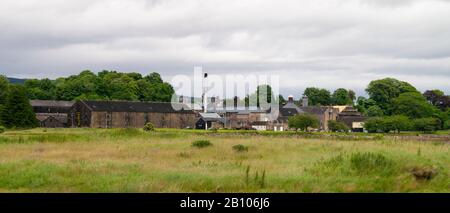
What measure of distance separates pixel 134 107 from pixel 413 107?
61863 millimetres

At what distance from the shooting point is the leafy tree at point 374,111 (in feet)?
503

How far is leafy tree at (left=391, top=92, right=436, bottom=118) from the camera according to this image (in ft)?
423

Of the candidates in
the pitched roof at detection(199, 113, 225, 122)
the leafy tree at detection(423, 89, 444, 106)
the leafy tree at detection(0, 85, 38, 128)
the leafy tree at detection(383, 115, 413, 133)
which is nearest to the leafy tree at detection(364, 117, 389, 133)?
the leafy tree at detection(383, 115, 413, 133)

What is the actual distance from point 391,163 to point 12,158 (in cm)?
1833

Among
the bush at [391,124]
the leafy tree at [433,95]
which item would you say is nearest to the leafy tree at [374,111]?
the leafy tree at [433,95]

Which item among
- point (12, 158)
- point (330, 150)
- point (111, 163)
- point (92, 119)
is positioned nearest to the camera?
point (111, 163)

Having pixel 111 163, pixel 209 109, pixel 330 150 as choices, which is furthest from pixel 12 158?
pixel 209 109

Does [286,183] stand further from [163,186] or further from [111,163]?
[111,163]

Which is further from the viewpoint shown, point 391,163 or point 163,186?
point 391,163

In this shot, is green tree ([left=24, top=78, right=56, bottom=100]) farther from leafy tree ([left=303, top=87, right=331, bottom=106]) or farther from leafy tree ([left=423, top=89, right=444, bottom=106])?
leafy tree ([left=423, top=89, right=444, bottom=106])

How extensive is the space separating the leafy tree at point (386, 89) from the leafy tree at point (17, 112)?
96720 millimetres

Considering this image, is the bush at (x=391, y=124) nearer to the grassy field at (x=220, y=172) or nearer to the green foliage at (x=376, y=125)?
the green foliage at (x=376, y=125)

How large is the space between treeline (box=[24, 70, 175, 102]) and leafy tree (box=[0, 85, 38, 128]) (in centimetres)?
4865

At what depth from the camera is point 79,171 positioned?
24016mm
